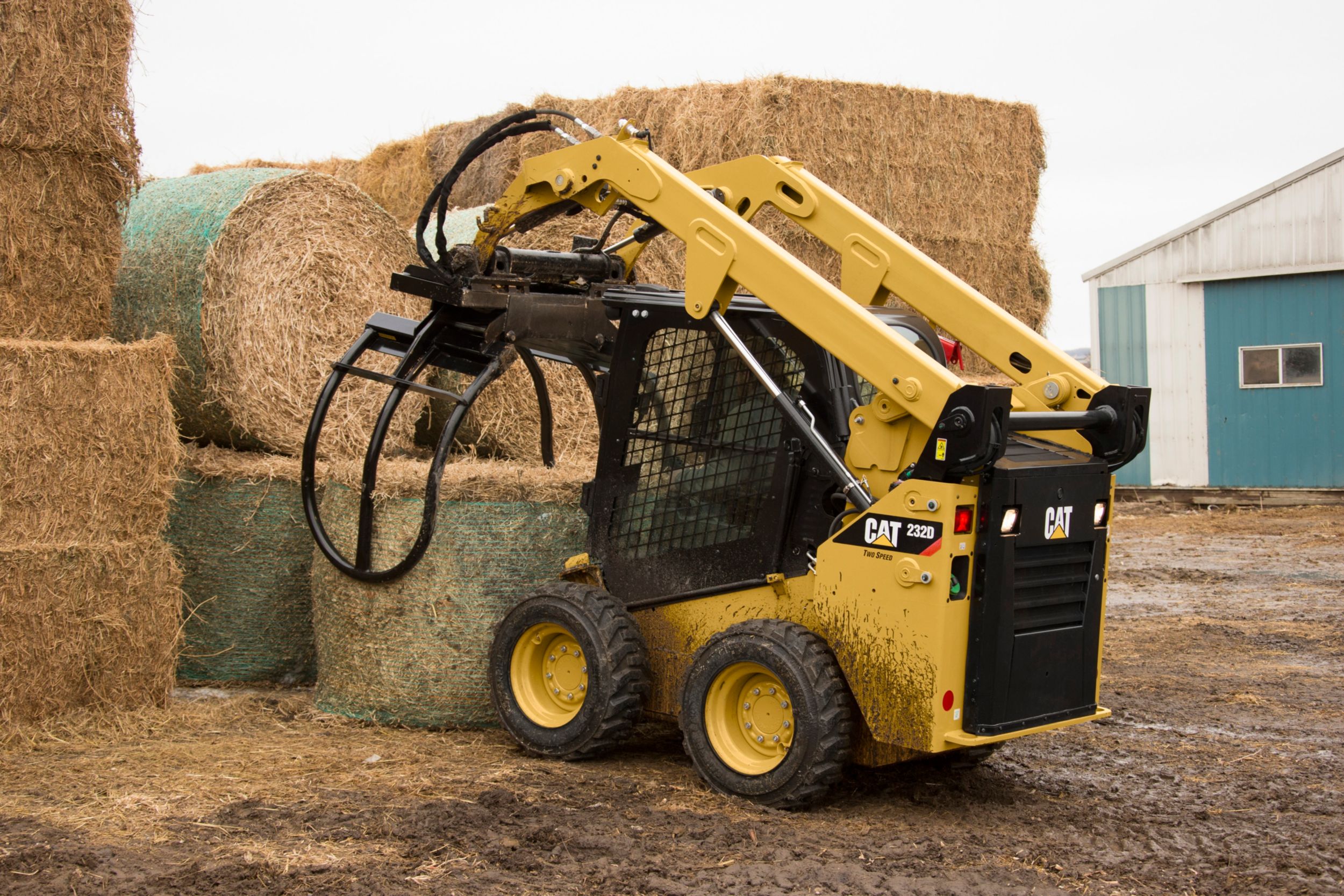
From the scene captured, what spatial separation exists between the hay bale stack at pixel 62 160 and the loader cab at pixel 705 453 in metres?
2.36

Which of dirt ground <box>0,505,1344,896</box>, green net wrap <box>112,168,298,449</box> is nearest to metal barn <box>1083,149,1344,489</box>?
dirt ground <box>0,505,1344,896</box>

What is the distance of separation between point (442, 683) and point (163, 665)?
1276mm

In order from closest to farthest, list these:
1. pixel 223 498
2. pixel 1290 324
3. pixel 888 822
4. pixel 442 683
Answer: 1. pixel 888 822
2. pixel 442 683
3. pixel 223 498
4. pixel 1290 324

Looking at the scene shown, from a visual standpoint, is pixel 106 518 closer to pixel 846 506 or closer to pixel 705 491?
pixel 705 491

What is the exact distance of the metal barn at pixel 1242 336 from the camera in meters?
15.2

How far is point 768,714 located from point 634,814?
567 mm

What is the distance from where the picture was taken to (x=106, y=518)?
588 centimetres

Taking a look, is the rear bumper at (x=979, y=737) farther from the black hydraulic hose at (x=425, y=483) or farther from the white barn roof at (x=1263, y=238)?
the white barn roof at (x=1263, y=238)

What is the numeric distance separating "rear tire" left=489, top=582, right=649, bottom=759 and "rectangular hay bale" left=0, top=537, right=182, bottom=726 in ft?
5.02

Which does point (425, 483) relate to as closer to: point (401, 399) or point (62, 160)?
point (401, 399)

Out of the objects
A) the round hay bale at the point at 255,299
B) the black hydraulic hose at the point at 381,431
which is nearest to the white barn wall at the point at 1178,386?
the round hay bale at the point at 255,299

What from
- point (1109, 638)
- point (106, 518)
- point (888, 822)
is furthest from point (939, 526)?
point (1109, 638)

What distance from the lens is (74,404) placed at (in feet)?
18.8

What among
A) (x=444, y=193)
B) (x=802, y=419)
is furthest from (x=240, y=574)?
(x=802, y=419)
